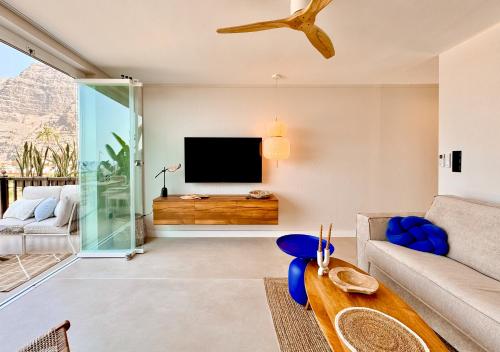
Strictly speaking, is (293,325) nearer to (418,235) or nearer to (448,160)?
(418,235)

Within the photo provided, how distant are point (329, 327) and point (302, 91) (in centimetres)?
338

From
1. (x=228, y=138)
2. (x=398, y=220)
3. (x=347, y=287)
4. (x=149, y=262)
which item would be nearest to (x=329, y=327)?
(x=347, y=287)

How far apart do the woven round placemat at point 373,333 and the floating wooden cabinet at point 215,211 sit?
2167 millimetres

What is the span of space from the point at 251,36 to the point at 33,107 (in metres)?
3.42

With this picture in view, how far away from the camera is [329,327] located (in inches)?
47.8

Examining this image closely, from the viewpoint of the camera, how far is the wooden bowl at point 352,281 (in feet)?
4.77

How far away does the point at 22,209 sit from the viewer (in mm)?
3166

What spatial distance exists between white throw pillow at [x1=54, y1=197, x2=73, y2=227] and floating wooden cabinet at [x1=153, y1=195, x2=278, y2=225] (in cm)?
105

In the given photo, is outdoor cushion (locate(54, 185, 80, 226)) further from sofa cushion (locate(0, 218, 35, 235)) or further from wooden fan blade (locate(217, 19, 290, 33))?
wooden fan blade (locate(217, 19, 290, 33))

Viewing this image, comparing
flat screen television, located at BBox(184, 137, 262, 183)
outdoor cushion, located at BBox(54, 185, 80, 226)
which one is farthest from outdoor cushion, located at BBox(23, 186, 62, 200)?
flat screen television, located at BBox(184, 137, 262, 183)

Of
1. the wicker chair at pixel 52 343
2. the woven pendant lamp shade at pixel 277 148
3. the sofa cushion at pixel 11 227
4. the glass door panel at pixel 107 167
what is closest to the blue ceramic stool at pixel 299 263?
the wicker chair at pixel 52 343

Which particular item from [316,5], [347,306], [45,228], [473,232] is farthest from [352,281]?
[45,228]

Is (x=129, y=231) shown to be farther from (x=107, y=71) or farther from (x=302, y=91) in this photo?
(x=302, y=91)

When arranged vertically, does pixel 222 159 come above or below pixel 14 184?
above
